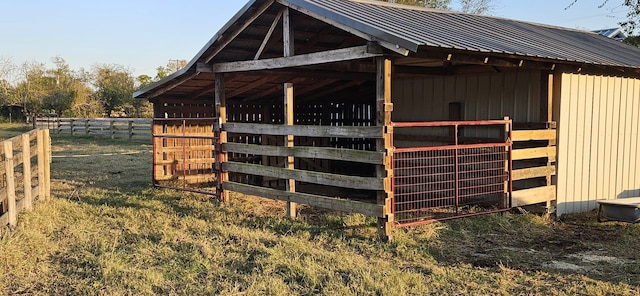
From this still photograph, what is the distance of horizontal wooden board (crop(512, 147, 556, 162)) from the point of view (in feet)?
26.2

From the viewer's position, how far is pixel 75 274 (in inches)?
207

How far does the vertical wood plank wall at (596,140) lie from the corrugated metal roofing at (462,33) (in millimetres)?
527

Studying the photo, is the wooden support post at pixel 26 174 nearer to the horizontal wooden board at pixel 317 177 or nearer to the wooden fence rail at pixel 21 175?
the wooden fence rail at pixel 21 175

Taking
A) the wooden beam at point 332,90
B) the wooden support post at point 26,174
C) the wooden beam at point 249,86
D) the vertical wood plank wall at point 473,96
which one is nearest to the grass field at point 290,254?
the wooden support post at point 26,174

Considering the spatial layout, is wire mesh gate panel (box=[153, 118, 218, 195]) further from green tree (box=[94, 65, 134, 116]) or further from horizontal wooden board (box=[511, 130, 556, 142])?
green tree (box=[94, 65, 134, 116])

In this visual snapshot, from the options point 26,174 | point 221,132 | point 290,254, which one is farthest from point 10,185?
point 290,254

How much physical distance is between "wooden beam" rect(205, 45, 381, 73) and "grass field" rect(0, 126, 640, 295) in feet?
7.42

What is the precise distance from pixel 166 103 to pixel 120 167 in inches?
171

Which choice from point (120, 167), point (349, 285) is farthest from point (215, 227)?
point (120, 167)

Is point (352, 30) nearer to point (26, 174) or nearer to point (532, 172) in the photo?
point (532, 172)

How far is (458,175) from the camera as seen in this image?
895 centimetres

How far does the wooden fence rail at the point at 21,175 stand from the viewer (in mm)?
7014

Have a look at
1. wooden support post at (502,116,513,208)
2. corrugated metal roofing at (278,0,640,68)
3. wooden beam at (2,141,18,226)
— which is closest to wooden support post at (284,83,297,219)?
corrugated metal roofing at (278,0,640,68)

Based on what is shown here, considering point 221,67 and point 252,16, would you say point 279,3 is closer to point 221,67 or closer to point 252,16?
point 252,16
